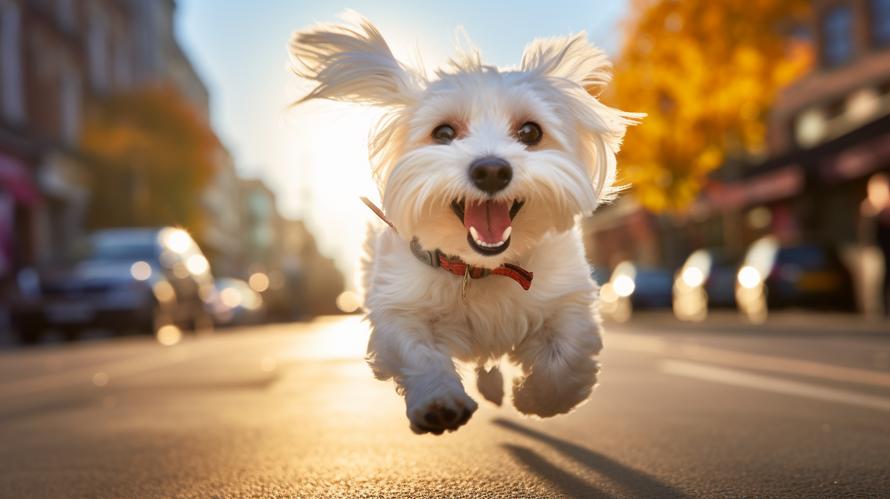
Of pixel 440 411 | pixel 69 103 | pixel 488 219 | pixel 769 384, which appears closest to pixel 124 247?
pixel 769 384

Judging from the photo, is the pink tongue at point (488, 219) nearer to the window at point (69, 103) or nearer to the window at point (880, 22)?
the window at point (880, 22)

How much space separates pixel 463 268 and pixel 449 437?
4.78 ft

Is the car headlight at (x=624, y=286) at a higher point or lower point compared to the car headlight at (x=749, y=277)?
lower

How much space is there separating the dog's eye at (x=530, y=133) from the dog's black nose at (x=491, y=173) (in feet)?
1.02

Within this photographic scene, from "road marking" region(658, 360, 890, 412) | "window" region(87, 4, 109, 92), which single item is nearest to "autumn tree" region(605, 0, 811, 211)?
"road marking" region(658, 360, 890, 412)

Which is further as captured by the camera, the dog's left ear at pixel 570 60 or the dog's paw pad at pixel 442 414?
the dog's left ear at pixel 570 60

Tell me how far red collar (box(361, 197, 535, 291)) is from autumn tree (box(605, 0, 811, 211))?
2085 cm

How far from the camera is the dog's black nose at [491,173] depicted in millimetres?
3236

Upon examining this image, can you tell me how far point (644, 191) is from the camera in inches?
1066

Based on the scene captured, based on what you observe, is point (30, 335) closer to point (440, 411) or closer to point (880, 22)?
point (440, 411)

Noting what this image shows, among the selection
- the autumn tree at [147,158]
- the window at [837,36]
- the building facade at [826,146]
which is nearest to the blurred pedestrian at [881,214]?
the building facade at [826,146]

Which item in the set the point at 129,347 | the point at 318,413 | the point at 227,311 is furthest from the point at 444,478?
the point at 227,311

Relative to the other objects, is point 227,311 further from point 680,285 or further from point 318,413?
point 318,413

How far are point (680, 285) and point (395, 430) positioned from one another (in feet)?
57.3
